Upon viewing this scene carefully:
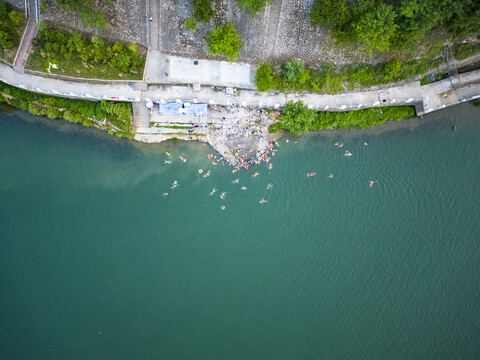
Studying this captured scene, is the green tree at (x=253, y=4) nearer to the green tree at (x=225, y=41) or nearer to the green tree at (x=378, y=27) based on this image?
the green tree at (x=225, y=41)

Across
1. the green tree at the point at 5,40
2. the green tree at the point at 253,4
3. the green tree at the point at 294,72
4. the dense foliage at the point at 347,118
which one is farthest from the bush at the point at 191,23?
the green tree at the point at 5,40

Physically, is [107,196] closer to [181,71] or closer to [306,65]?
[181,71]

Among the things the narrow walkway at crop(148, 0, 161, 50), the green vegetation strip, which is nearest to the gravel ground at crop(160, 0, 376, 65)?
the narrow walkway at crop(148, 0, 161, 50)

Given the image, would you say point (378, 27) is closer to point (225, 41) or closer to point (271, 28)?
point (271, 28)

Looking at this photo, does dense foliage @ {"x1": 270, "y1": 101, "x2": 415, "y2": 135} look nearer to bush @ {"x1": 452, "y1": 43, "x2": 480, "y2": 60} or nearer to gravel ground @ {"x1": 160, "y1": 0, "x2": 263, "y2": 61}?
bush @ {"x1": 452, "y1": 43, "x2": 480, "y2": 60}

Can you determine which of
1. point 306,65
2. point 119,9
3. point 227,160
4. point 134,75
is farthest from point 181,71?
point 306,65

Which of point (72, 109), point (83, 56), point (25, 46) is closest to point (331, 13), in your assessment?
point (83, 56)
